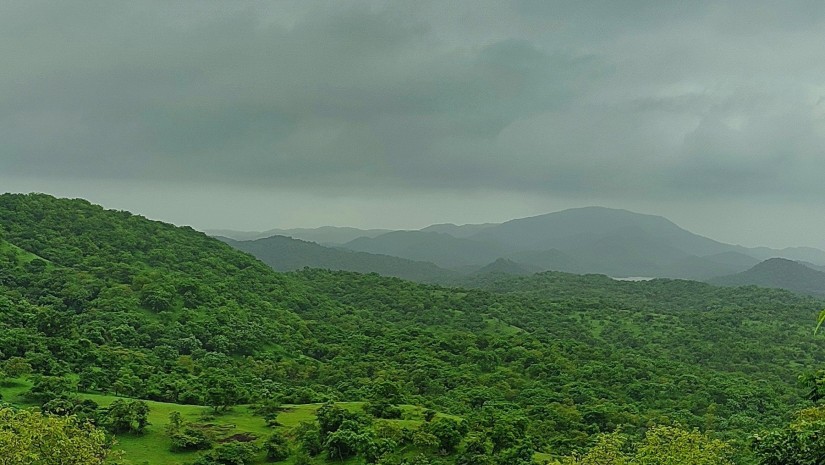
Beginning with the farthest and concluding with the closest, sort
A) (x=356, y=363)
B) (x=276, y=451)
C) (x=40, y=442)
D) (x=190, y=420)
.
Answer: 1. (x=356, y=363)
2. (x=190, y=420)
3. (x=276, y=451)
4. (x=40, y=442)

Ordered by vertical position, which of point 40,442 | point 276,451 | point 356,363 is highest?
point 40,442

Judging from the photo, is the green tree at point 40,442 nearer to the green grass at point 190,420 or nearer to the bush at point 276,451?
the green grass at point 190,420

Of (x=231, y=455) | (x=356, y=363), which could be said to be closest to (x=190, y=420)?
(x=231, y=455)

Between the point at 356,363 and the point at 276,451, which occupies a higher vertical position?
the point at 276,451

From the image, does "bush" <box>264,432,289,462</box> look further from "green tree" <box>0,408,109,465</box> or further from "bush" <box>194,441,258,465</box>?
"green tree" <box>0,408,109,465</box>

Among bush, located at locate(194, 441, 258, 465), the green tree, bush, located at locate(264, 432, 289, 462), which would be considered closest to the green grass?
bush, located at locate(264, 432, 289, 462)

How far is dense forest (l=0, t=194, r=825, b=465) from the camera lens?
105 feet

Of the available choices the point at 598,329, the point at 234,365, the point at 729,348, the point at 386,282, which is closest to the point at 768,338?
the point at 729,348

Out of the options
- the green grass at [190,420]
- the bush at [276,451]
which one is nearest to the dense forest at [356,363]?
the bush at [276,451]

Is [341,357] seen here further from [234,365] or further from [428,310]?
[428,310]

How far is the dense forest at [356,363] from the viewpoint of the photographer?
31922 mm

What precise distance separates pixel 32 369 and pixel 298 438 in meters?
21.9

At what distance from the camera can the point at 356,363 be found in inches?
2447

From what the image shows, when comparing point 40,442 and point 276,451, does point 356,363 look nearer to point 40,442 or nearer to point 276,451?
point 276,451
